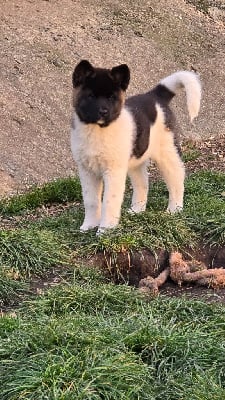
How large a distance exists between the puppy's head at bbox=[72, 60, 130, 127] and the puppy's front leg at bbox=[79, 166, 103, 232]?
608mm

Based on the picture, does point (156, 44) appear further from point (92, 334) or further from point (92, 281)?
point (92, 334)

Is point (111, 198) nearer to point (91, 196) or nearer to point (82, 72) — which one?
point (91, 196)

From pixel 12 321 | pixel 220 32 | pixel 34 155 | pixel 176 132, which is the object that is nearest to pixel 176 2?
pixel 220 32

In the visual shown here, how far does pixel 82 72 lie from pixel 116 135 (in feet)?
2.23

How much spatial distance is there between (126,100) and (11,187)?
3411mm

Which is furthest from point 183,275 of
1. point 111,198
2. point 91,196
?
point 91,196

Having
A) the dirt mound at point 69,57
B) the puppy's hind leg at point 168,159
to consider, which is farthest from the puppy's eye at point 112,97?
the dirt mound at point 69,57

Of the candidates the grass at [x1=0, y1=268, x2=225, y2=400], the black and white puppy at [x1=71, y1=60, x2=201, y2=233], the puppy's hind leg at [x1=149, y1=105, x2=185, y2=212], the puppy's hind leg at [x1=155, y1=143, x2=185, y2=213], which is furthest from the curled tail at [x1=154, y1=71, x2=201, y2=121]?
the grass at [x1=0, y1=268, x2=225, y2=400]

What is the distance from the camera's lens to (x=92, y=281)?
6.35m

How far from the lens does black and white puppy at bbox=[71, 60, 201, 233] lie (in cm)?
709

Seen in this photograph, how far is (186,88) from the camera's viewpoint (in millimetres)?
8047

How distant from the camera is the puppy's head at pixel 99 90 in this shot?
703 centimetres

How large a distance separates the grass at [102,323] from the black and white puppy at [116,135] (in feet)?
0.92

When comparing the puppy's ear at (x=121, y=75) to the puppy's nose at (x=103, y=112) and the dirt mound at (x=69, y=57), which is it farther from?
the dirt mound at (x=69, y=57)
